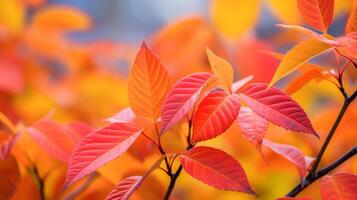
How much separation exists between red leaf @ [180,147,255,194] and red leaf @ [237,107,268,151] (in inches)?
1.0

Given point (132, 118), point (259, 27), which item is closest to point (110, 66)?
point (132, 118)

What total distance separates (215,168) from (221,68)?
93mm

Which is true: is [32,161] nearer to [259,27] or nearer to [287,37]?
[287,37]

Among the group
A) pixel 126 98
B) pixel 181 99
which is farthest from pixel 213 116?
pixel 126 98

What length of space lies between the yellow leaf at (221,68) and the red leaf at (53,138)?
225 millimetres

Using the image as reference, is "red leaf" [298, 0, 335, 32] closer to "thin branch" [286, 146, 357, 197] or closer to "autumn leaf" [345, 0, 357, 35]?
"autumn leaf" [345, 0, 357, 35]

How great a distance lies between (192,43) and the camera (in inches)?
48.5

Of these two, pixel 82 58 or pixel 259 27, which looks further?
pixel 259 27

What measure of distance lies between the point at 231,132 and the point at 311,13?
1.68 feet

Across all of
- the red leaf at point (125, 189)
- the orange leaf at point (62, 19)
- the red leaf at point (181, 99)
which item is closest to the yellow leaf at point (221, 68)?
the red leaf at point (181, 99)

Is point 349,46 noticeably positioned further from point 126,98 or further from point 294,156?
point 126,98

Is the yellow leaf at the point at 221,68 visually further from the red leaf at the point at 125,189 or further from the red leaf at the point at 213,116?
the red leaf at the point at 125,189

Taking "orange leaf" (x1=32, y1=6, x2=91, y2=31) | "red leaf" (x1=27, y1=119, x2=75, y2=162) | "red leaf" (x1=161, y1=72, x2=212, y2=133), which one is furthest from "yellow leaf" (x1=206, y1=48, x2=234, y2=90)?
"orange leaf" (x1=32, y1=6, x2=91, y2=31)

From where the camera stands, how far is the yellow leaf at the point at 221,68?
0.46 m
